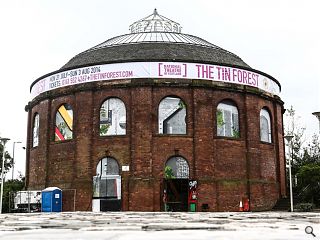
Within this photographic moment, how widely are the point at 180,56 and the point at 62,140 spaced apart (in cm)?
1043

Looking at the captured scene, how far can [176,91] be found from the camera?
30.8 metres

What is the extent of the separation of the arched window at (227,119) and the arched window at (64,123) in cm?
1045

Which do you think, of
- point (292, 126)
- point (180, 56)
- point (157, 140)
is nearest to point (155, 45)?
point (180, 56)

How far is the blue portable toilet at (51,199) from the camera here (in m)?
30.3

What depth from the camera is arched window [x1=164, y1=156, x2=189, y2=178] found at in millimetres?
30034

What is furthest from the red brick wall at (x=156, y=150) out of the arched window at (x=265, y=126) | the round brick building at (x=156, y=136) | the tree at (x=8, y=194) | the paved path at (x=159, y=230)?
the paved path at (x=159, y=230)

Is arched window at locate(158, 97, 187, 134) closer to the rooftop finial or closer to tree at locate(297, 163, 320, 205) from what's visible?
tree at locate(297, 163, 320, 205)

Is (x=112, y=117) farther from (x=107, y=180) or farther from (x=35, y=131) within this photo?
(x=35, y=131)

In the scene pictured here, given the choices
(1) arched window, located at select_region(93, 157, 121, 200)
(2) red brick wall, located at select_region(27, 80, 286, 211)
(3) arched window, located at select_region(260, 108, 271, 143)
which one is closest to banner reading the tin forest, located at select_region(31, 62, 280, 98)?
(2) red brick wall, located at select_region(27, 80, 286, 211)

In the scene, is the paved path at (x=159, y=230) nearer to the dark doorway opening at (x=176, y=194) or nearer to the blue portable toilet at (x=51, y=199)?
the dark doorway opening at (x=176, y=194)

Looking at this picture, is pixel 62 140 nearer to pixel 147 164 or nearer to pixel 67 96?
pixel 67 96

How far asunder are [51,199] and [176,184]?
829cm

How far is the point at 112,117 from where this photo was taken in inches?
1226

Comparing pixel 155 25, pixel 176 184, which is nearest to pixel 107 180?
pixel 176 184
